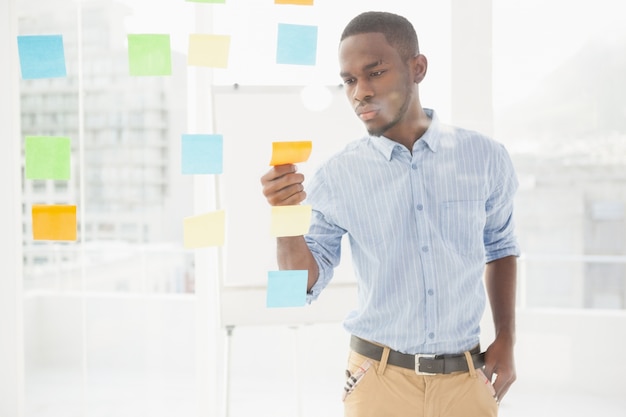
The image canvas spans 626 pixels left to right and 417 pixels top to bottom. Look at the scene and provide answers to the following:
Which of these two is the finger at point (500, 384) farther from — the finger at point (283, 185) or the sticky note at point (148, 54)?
the sticky note at point (148, 54)

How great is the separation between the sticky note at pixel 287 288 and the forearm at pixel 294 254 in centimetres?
1

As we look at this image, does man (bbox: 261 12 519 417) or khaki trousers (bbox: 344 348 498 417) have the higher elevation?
man (bbox: 261 12 519 417)

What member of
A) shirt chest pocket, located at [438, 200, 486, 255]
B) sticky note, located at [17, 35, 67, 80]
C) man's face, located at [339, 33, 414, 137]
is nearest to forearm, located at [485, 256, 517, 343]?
shirt chest pocket, located at [438, 200, 486, 255]

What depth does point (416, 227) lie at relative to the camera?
3.43ft

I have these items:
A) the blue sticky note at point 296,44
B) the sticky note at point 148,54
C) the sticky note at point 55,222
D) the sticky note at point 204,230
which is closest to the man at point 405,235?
the blue sticky note at point 296,44

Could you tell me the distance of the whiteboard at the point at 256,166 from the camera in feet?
6.21

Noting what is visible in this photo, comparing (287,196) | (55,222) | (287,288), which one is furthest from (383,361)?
(55,222)

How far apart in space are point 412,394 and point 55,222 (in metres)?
0.96

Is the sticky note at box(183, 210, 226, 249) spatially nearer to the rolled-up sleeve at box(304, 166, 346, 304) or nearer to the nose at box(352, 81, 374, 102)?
the rolled-up sleeve at box(304, 166, 346, 304)

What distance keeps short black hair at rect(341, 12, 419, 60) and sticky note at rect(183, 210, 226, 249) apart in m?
0.57

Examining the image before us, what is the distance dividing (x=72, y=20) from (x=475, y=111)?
1921 millimetres

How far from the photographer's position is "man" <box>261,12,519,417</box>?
1009 millimetres

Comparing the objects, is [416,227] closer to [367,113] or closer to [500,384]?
[367,113]

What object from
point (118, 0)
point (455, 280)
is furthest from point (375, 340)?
point (118, 0)
